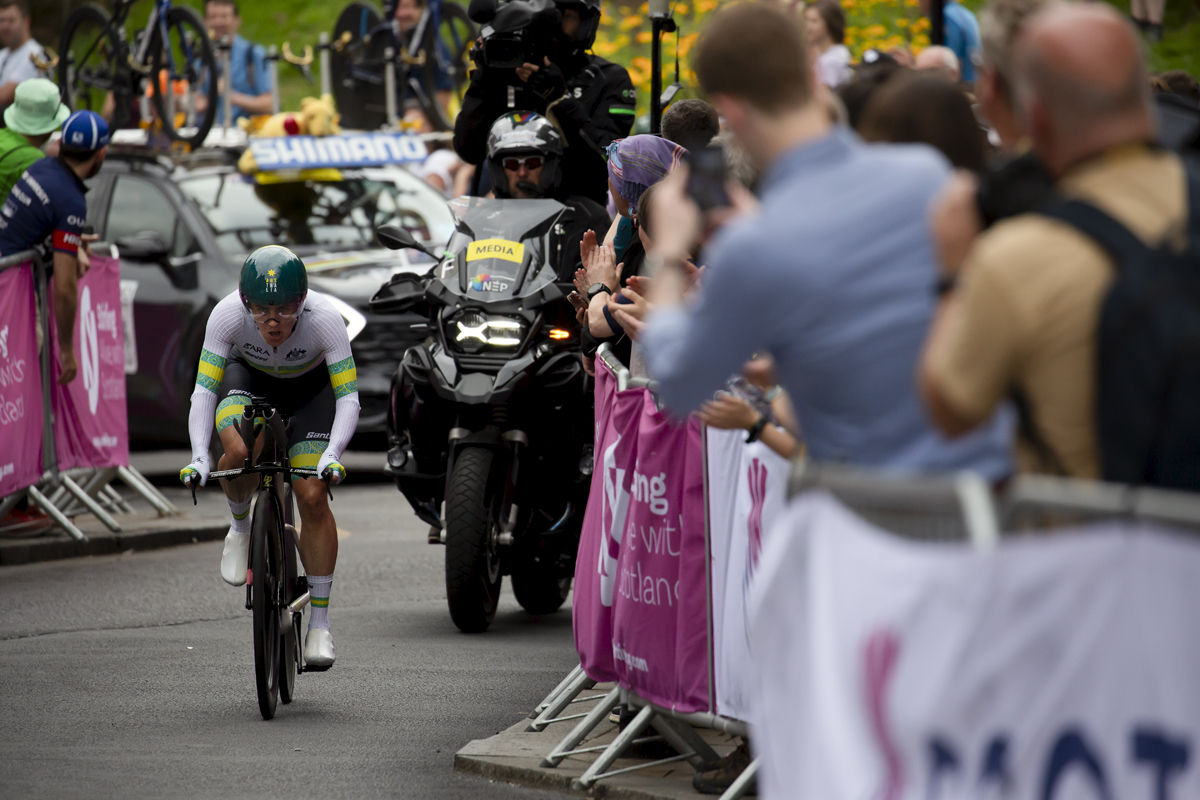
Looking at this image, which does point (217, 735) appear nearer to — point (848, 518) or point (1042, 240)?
point (848, 518)

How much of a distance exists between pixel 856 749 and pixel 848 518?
0.40 meters

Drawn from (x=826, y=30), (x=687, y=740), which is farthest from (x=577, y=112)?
(x=687, y=740)

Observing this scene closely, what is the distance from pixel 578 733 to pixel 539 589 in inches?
125

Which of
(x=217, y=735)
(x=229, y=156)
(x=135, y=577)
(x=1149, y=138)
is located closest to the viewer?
(x=1149, y=138)

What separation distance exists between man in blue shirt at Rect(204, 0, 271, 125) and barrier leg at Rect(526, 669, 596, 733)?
39.6 ft

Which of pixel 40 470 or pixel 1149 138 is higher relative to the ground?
pixel 1149 138

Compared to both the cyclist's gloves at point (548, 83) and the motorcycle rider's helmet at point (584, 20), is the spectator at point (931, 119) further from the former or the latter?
the motorcycle rider's helmet at point (584, 20)

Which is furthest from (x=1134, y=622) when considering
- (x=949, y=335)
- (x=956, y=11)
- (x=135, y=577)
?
(x=956, y=11)

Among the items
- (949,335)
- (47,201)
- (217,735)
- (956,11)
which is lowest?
(217,735)

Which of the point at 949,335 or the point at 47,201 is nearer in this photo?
the point at 949,335

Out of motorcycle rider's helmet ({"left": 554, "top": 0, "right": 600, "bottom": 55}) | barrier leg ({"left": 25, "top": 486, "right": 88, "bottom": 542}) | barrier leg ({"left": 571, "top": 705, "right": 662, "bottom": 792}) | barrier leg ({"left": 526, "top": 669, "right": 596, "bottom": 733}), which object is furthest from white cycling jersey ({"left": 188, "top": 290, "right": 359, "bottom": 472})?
barrier leg ({"left": 25, "top": 486, "right": 88, "bottom": 542})

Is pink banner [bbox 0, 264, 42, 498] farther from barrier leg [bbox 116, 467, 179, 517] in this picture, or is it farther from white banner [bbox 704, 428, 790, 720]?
white banner [bbox 704, 428, 790, 720]

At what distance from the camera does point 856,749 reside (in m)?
3.19

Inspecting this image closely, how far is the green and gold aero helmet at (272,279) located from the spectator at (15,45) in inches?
357
